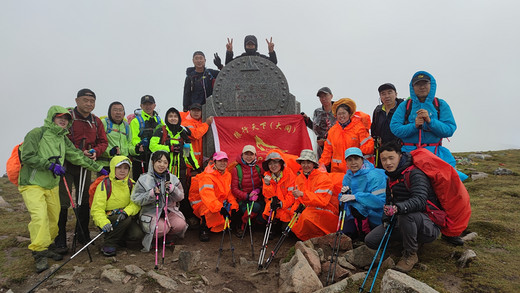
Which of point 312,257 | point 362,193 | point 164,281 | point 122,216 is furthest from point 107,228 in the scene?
point 362,193

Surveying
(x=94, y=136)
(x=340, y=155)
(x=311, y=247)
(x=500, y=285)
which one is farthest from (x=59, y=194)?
(x=500, y=285)

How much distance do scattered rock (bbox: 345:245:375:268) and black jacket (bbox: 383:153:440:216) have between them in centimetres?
87

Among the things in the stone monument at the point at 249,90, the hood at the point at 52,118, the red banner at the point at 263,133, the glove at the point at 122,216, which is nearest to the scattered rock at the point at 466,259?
the red banner at the point at 263,133

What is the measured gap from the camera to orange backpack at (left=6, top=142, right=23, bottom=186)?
544cm

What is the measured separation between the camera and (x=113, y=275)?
4.76 meters

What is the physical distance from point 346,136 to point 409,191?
2.55 meters

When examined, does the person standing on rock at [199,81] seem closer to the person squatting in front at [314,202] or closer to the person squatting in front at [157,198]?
the person squatting in front at [157,198]

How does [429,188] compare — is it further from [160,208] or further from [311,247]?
[160,208]

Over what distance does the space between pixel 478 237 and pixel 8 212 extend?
13.2 metres

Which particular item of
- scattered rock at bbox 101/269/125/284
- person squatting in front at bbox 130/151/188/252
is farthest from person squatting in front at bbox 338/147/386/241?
scattered rock at bbox 101/269/125/284

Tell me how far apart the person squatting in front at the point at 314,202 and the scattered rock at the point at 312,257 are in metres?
1.02

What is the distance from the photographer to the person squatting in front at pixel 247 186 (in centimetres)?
698

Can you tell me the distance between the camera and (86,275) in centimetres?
491

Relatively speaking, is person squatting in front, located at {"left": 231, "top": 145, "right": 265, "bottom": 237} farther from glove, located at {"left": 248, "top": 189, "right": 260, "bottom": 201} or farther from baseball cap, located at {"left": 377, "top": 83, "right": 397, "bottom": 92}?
baseball cap, located at {"left": 377, "top": 83, "right": 397, "bottom": 92}
